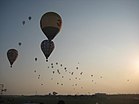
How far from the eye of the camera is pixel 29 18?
45094 mm

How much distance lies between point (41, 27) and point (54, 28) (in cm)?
217

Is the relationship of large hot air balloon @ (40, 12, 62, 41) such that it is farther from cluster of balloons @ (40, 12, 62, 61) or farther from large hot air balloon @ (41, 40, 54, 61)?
large hot air balloon @ (41, 40, 54, 61)

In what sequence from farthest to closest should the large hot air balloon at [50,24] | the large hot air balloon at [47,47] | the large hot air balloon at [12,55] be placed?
1. the large hot air balloon at [12,55]
2. the large hot air balloon at [47,47]
3. the large hot air balloon at [50,24]

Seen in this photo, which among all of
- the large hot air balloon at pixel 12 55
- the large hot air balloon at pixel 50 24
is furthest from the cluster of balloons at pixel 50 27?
the large hot air balloon at pixel 12 55

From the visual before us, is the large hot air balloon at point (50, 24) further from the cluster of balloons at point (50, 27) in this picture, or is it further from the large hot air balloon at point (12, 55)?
the large hot air balloon at point (12, 55)

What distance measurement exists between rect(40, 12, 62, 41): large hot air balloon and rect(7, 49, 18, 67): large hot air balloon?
32.4 ft

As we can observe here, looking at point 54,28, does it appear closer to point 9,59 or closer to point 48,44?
point 48,44

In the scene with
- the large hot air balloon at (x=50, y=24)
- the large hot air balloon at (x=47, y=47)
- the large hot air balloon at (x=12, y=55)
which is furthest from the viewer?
the large hot air balloon at (x=12, y=55)

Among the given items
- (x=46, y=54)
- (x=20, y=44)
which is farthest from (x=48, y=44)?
(x=20, y=44)

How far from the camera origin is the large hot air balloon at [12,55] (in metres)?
49.1

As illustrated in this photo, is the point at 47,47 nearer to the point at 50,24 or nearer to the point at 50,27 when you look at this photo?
the point at 50,27

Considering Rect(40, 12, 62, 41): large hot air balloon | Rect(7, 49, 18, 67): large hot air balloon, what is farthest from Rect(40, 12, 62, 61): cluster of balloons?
Rect(7, 49, 18, 67): large hot air balloon

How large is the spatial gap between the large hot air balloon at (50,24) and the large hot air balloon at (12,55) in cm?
989

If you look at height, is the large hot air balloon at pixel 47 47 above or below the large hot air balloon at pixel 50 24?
below
